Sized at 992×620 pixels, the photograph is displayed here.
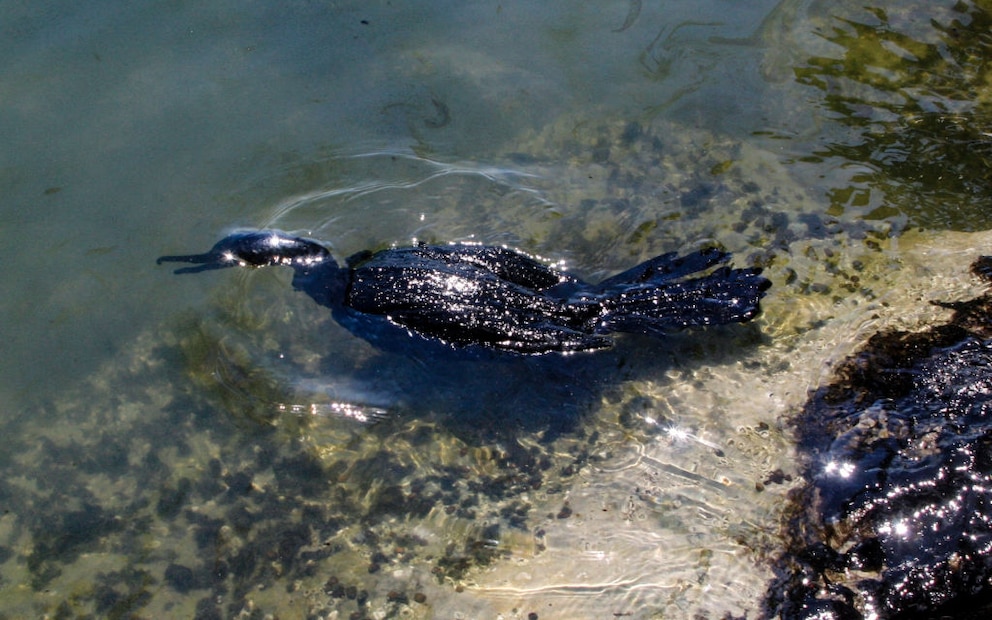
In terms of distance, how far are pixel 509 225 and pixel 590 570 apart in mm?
3550

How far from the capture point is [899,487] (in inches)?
187

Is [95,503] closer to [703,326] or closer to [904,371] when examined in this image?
[703,326]

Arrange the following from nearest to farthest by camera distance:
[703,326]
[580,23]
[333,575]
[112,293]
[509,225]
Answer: [333,575] → [703,326] → [112,293] → [509,225] → [580,23]

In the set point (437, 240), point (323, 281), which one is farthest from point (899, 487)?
point (323, 281)

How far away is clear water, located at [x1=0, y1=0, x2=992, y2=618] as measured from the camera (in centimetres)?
515

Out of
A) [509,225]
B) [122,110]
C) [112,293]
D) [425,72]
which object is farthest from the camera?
[425,72]

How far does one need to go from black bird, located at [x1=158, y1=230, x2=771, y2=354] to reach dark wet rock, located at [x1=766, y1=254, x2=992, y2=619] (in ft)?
3.51

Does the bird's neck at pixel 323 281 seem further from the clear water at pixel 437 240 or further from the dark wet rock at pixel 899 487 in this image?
the dark wet rock at pixel 899 487

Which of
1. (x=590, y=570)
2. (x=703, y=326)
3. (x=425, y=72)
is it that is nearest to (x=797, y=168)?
(x=703, y=326)

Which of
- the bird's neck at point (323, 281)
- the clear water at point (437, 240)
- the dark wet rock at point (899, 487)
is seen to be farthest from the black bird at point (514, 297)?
the dark wet rock at point (899, 487)

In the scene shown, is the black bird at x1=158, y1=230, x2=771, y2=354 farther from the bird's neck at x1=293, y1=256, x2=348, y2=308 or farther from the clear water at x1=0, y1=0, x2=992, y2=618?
the clear water at x1=0, y1=0, x2=992, y2=618

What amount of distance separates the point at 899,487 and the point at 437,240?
430 cm

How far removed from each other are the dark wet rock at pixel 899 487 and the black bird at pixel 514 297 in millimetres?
1071

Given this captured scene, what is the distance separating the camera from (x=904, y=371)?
5.52 metres
